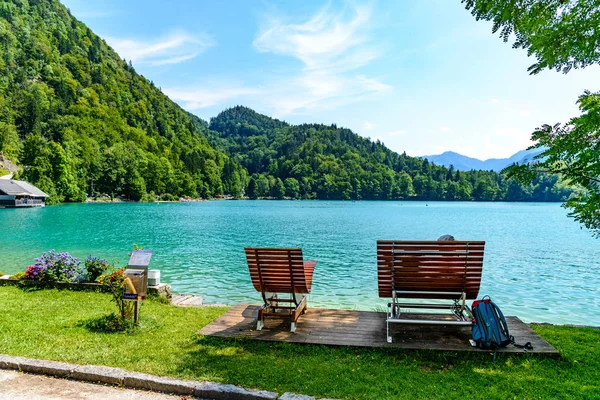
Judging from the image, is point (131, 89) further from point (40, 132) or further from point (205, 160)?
point (40, 132)

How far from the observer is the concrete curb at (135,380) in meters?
4.38

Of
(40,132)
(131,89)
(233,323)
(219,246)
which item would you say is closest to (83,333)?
(233,323)

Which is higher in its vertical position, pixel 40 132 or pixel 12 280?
pixel 40 132

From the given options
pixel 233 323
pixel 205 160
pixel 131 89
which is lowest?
pixel 233 323

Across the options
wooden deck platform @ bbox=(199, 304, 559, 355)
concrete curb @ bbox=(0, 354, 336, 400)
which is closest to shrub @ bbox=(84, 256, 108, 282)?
wooden deck platform @ bbox=(199, 304, 559, 355)

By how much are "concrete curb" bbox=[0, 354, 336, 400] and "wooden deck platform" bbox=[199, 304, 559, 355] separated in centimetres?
180

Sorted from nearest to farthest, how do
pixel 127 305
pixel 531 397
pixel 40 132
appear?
pixel 531 397 < pixel 127 305 < pixel 40 132

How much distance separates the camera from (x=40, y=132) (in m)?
118

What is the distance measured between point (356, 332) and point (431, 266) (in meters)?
1.66

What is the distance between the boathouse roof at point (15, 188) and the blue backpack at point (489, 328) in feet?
294

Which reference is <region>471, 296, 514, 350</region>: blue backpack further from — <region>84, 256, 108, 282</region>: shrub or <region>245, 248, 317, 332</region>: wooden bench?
<region>84, 256, 108, 282</region>: shrub

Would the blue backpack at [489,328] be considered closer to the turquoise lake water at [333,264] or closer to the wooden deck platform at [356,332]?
the wooden deck platform at [356,332]

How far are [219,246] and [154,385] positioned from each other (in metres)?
25.2

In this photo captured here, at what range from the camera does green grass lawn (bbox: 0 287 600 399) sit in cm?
456
